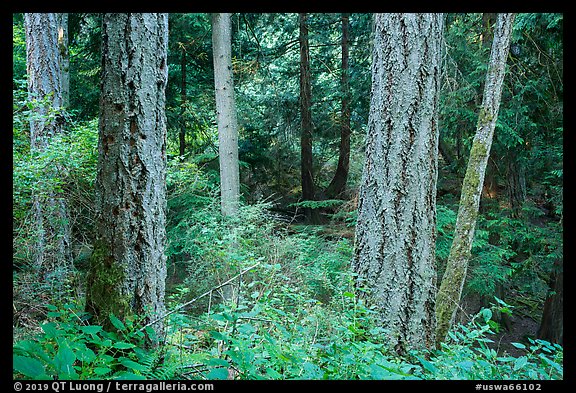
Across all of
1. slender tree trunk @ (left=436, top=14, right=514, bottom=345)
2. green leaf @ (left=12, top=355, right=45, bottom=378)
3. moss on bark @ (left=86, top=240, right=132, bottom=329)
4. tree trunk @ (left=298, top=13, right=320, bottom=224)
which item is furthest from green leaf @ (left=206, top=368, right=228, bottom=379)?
tree trunk @ (left=298, top=13, right=320, bottom=224)

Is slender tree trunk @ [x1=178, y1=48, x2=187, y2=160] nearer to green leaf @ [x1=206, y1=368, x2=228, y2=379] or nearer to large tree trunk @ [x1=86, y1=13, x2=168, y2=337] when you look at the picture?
large tree trunk @ [x1=86, y1=13, x2=168, y2=337]

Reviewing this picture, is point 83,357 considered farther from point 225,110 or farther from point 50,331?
point 225,110

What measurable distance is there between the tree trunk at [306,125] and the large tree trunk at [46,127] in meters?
7.19

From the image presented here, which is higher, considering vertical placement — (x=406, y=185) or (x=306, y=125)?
(x=306, y=125)

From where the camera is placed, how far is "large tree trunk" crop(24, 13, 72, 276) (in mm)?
5359

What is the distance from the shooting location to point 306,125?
12.7 m

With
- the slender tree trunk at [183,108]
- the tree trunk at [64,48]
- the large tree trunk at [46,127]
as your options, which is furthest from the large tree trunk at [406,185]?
the slender tree trunk at [183,108]

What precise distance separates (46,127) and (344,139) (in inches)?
Result: 349

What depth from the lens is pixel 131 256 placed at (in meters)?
2.61

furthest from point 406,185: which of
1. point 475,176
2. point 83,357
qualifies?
point 475,176

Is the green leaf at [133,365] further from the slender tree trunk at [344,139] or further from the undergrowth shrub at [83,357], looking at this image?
the slender tree trunk at [344,139]

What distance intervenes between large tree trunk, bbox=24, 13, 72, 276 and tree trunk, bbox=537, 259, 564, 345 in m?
9.76

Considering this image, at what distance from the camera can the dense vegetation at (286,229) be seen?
98.3 inches
